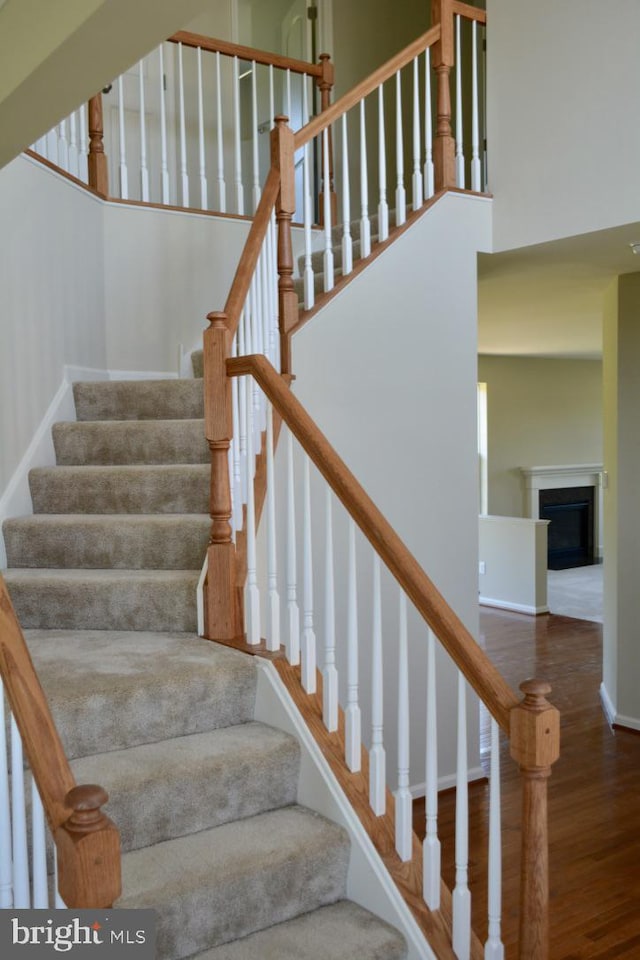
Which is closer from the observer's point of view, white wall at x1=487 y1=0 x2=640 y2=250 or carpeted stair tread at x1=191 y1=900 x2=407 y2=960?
carpeted stair tread at x1=191 y1=900 x2=407 y2=960

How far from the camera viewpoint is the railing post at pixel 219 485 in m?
2.90

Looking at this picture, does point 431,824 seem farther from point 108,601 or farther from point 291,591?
point 108,601

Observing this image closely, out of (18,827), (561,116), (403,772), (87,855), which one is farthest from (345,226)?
(87,855)

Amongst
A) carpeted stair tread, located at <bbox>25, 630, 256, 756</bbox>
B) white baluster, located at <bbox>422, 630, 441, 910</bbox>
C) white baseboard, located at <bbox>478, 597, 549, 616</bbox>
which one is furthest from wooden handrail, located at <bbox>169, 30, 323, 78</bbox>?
white baseboard, located at <bbox>478, 597, 549, 616</bbox>

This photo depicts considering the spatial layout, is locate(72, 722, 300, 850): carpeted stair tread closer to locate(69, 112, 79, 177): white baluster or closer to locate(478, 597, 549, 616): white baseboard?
locate(69, 112, 79, 177): white baluster

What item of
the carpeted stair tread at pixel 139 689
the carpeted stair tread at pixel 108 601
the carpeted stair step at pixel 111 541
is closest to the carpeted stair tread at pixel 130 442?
the carpeted stair step at pixel 111 541

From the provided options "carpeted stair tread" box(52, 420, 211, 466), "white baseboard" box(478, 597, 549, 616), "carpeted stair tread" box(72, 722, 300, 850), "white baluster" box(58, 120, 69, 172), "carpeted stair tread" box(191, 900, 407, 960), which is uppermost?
"white baluster" box(58, 120, 69, 172)

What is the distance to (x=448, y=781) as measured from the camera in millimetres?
4359

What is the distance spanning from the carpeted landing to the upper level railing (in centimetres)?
14

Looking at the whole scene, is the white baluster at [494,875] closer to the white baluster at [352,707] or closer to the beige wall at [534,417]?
the white baluster at [352,707]

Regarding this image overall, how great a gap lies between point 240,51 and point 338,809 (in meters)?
4.28

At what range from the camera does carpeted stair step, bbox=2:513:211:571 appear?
3.36m

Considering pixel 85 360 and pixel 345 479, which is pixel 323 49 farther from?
pixel 345 479

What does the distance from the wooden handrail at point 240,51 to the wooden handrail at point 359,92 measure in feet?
3.85
